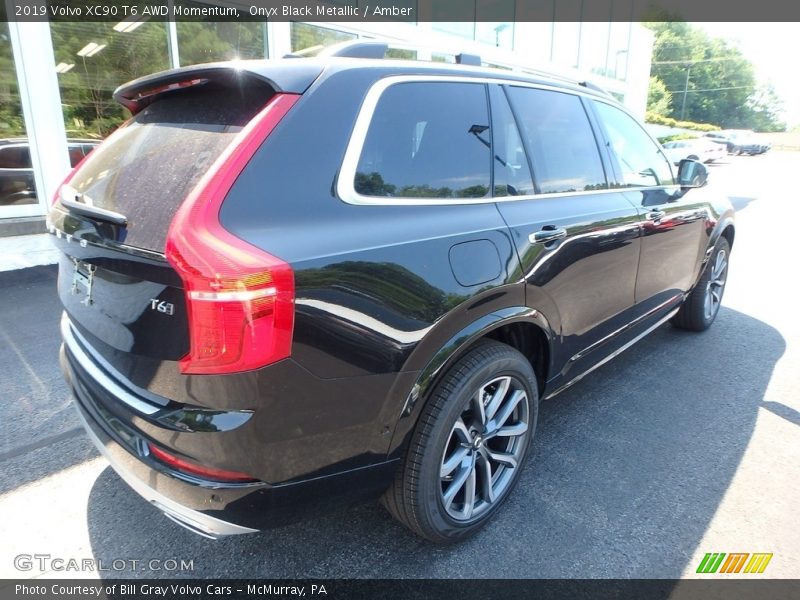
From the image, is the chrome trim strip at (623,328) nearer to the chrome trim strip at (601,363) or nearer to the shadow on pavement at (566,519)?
the chrome trim strip at (601,363)

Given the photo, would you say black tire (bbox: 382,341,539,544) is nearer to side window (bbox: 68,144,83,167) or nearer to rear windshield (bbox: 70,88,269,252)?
rear windshield (bbox: 70,88,269,252)

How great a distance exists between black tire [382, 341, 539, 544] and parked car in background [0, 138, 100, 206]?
6874 millimetres

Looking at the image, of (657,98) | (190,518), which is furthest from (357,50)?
(657,98)

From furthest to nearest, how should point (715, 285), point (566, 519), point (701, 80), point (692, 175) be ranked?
1. point (701, 80)
2. point (715, 285)
3. point (692, 175)
4. point (566, 519)

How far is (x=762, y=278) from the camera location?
6438 millimetres

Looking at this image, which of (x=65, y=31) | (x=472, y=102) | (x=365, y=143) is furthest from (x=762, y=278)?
(x=65, y=31)

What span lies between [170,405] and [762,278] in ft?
23.3

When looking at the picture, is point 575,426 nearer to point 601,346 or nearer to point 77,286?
point 601,346

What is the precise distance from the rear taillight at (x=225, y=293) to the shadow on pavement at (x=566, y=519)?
2.86ft

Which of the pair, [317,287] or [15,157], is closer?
[317,287]

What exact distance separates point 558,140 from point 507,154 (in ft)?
1.68

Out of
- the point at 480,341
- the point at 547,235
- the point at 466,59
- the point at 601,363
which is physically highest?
the point at 466,59

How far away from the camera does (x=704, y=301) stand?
441 centimetres

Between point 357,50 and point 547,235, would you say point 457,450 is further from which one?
point 357,50
